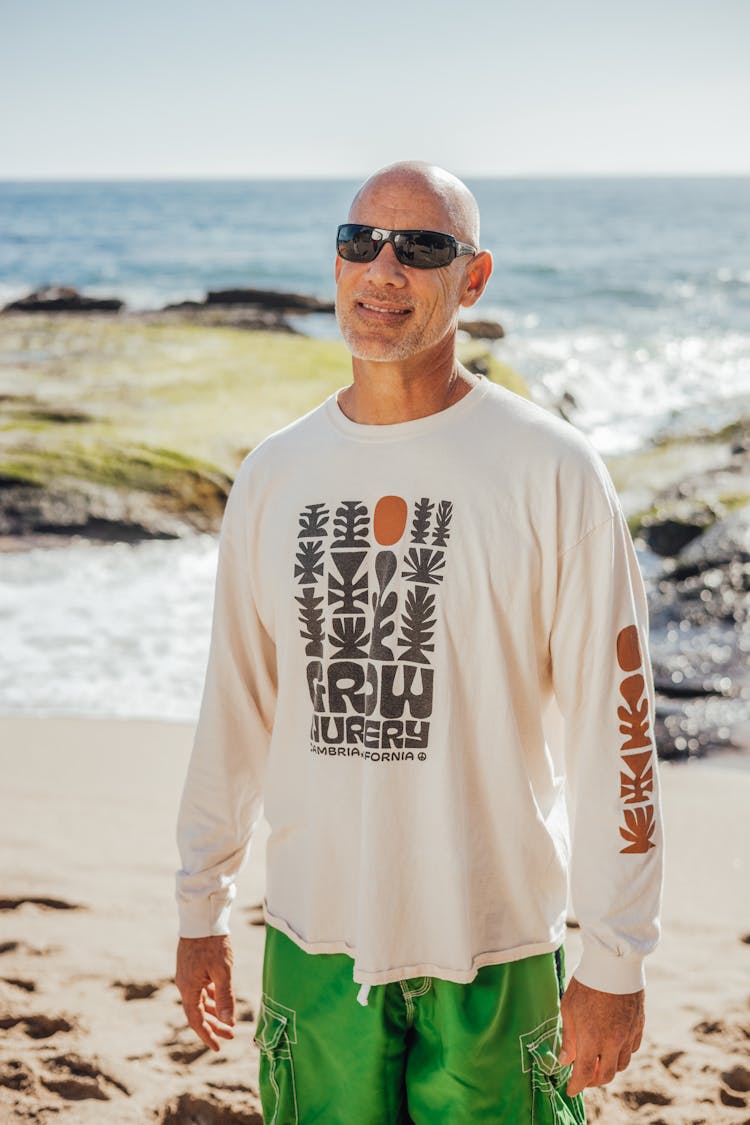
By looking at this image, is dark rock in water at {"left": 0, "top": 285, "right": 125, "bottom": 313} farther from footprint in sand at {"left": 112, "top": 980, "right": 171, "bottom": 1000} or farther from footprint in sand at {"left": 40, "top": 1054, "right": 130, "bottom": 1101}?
footprint in sand at {"left": 40, "top": 1054, "right": 130, "bottom": 1101}

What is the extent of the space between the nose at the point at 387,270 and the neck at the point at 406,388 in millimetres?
141

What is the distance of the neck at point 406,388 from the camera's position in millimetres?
2146

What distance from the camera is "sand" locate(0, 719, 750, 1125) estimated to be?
3145mm

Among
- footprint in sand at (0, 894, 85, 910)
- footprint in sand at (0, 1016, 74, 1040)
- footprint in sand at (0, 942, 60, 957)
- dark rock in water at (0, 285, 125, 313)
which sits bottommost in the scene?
footprint in sand at (0, 1016, 74, 1040)

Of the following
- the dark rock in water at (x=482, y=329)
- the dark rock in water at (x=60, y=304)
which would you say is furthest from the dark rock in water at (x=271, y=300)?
the dark rock in water at (x=482, y=329)

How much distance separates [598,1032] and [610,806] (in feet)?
1.26

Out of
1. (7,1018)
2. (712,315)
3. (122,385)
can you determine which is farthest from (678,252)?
(7,1018)

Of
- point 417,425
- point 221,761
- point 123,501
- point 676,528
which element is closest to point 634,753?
point 417,425

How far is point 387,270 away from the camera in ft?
6.95

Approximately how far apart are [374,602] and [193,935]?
819 mm

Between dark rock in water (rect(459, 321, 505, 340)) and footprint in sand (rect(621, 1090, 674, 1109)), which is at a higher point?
dark rock in water (rect(459, 321, 505, 340))

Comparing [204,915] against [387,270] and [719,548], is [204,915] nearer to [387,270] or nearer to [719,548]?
[387,270]

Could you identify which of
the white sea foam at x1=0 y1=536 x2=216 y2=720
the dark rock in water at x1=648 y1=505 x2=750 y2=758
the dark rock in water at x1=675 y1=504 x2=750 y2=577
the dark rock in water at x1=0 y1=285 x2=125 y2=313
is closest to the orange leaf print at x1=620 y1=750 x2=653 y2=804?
the dark rock in water at x1=648 y1=505 x2=750 y2=758

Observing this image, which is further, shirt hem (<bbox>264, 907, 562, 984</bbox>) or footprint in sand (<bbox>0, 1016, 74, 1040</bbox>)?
footprint in sand (<bbox>0, 1016, 74, 1040</bbox>)
